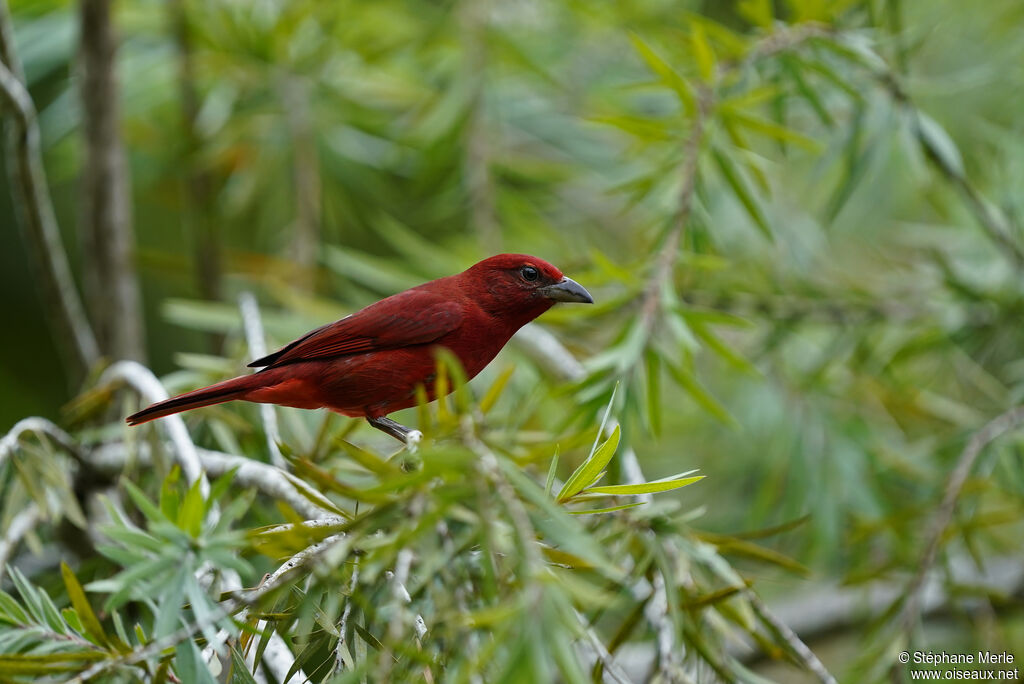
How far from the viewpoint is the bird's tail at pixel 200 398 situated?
1.86 m

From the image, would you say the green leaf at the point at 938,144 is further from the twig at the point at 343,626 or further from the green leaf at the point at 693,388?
the twig at the point at 343,626

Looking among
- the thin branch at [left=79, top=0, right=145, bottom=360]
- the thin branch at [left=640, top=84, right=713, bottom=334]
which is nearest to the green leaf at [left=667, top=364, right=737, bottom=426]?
the thin branch at [left=640, top=84, right=713, bottom=334]

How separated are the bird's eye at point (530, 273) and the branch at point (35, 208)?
1.38m

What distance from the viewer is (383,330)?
2.17 m

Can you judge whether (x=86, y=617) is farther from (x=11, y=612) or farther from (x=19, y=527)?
(x=19, y=527)

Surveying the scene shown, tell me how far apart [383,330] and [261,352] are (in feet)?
1.79

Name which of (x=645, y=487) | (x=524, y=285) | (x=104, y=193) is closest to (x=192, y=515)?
(x=645, y=487)

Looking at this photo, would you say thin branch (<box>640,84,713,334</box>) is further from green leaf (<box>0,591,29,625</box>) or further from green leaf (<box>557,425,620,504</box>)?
green leaf (<box>0,591,29,625</box>)

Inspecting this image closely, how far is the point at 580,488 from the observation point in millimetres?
1423

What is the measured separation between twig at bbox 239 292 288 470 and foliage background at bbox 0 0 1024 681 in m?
0.08

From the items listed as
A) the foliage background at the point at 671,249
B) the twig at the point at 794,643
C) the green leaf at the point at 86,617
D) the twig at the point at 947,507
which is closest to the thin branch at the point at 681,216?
the foliage background at the point at 671,249

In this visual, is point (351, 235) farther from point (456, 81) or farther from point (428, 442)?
point (428, 442)

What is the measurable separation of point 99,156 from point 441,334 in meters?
1.82

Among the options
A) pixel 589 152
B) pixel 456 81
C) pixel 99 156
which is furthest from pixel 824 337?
pixel 99 156
